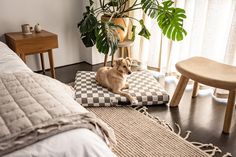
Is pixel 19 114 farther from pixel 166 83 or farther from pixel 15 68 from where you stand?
pixel 166 83

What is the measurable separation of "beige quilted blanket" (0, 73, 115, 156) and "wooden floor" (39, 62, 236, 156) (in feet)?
3.40

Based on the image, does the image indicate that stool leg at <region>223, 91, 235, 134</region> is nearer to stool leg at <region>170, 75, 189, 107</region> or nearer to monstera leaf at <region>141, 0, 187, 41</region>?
stool leg at <region>170, 75, 189, 107</region>

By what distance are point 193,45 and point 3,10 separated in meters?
2.19

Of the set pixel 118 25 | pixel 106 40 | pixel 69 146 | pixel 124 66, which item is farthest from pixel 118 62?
pixel 69 146

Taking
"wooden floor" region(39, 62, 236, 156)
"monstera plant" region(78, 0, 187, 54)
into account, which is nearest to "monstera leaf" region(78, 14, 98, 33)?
"monstera plant" region(78, 0, 187, 54)

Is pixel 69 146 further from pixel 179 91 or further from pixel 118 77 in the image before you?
pixel 179 91

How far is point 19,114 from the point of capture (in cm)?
84

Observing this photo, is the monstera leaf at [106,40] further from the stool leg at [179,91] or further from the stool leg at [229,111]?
the stool leg at [229,111]

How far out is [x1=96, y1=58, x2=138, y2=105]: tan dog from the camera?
6.97 ft

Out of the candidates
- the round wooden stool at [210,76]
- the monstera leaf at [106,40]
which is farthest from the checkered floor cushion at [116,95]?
the monstera leaf at [106,40]

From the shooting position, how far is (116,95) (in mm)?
2129

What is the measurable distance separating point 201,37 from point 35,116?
2.10 m

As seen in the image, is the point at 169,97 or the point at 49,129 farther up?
the point at 49,129

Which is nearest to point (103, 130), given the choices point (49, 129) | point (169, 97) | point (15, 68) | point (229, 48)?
point (49, 129)
